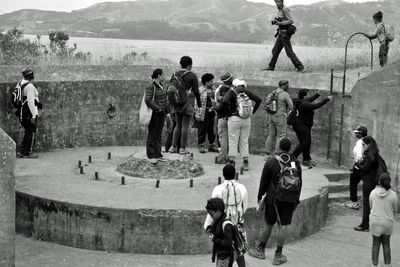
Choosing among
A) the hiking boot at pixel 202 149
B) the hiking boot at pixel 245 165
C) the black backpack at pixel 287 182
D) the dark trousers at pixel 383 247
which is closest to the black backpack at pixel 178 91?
the hiking boot at pixel 245 165

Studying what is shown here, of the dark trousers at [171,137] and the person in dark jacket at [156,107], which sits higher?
the person in dark jacket at [156,107]

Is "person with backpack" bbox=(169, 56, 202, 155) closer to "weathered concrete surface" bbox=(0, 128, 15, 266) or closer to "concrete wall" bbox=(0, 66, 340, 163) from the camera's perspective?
"concrete wall" bbox=(0, 66, 340, 163)

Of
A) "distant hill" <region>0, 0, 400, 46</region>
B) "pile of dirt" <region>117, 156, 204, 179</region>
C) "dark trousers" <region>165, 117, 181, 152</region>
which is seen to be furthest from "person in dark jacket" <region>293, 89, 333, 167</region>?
"distant hill" <region>0, 0, 400, 46</region>

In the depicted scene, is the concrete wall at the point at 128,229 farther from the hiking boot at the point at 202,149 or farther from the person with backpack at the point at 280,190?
the hiking boot at the point at 202,149

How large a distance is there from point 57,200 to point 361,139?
181 inches

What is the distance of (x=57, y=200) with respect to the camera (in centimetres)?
938

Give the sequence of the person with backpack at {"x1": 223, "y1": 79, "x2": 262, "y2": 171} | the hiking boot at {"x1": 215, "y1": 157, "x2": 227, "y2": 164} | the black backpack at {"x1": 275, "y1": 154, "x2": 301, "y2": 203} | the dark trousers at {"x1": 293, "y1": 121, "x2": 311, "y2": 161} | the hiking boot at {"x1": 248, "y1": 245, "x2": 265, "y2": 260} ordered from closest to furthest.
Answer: the black backpack at {"x1": 275, "y1": 154, "x2": 301, "y2": 203} < the hiking boot at {"x1": 248, "y1": 245, "x2": 265, "y2": 260} < the person with backpack at {"x1": 223, "y1": 79, "x2": 262, "y2": 171} < the hiking boot at {"x1": 215, "y1": 157, "x2": 227, "y2": 164} < the dark trousers at {"x1": 293, "y1": 121, "x2": 311, "y2": 161}

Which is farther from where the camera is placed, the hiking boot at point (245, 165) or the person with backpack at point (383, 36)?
the person with backpack at point (383, 36)

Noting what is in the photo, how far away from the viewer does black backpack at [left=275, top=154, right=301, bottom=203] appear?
8648mm

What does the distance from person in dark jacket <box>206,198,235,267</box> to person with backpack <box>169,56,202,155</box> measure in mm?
5305

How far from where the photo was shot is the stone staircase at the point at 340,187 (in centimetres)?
1228

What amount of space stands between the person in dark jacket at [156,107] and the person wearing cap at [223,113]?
40.7 inches

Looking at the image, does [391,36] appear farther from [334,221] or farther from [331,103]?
[334,221]

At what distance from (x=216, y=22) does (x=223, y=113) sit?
83.2 metres
